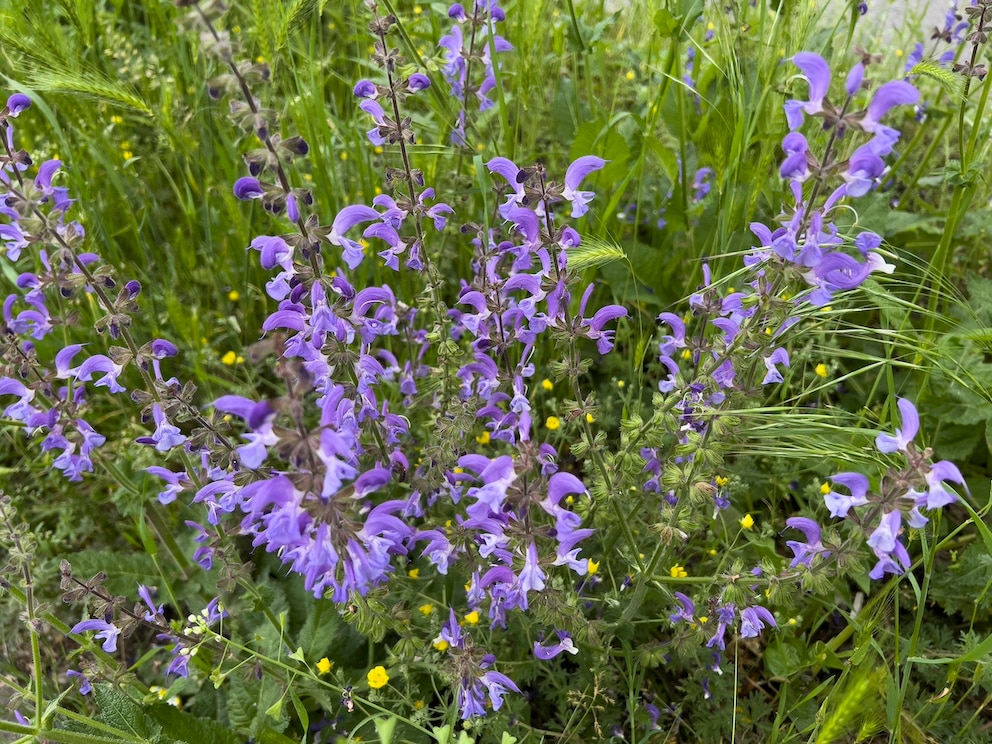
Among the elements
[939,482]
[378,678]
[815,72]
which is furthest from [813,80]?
[378,678]

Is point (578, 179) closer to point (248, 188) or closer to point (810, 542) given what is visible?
point (248, 188)

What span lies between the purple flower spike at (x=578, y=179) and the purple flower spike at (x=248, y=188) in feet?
2.49

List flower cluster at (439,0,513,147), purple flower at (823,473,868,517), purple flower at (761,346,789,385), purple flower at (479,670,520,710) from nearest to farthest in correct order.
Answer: purple flower at (823,473,868,517)
purple flower at (479,670,520,710)
purple flower at (761,346,789,385)
flower cluster at (439,0,513,147)

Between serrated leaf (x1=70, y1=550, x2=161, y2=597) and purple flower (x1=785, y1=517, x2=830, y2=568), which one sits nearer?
purple flower (x1=785, y1=517, x2=830, y2=568)

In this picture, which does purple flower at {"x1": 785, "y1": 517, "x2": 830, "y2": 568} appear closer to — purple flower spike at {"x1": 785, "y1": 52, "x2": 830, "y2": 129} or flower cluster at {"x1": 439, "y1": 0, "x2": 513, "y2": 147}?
purple flower spike at {"x1": 785, "y1": 52, "x2": 830, "y2": 129}

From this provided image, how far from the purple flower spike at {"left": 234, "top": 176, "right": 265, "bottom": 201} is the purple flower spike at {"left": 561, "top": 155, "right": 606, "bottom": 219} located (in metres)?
0.76

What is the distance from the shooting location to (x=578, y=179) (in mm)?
1964

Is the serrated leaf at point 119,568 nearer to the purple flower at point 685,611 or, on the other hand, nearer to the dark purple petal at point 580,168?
the purple flower at point 685,611

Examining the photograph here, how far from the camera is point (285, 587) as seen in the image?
8.25ft

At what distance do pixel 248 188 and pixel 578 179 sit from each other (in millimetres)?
870

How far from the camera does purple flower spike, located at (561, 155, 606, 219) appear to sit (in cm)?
190

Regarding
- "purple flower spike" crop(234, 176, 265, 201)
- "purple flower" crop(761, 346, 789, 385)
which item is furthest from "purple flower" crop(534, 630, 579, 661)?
"purple flower spike" crop(234, 176, 265, 201)

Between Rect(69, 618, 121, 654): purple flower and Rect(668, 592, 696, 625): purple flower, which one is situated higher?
Rect(668, 592, 696, 625): purple flower

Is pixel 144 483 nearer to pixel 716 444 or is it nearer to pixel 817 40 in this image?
pixel 716 444
